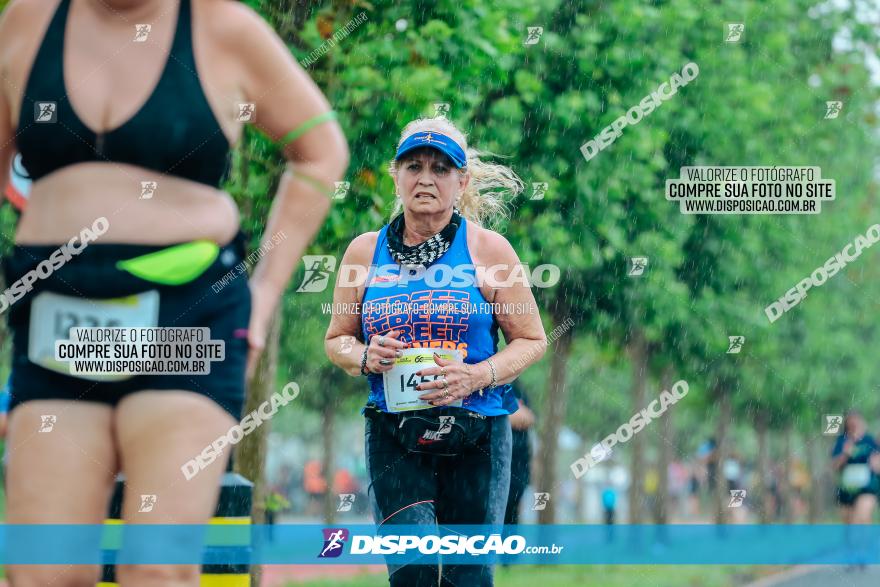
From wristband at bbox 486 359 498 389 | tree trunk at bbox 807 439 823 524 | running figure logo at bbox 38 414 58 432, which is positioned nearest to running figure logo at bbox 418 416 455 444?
wristband at bbox 486 359 498 389

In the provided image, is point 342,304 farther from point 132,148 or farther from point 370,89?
point 370,89

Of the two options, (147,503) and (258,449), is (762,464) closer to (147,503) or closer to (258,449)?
(258,449)

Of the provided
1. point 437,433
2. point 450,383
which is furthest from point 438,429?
point 450,383

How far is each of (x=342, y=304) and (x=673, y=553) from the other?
8.01 ft

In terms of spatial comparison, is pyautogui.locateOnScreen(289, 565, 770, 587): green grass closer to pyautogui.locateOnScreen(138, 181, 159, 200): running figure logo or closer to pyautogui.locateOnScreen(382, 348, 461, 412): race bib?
pyautogui.locateOnScreen(382, 348, 461, 412): race bib

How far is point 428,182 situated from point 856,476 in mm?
8621

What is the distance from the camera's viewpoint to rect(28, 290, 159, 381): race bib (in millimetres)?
3494

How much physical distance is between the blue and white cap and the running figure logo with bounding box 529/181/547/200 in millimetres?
3036

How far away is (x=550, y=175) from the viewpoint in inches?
350

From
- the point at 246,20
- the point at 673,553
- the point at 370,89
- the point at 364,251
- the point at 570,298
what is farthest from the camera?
the point at 570,298

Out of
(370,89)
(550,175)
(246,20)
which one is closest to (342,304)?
(246,20)

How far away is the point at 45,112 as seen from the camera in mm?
3455

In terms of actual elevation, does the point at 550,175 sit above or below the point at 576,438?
below

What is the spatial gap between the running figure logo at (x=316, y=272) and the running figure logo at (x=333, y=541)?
1.21 meters
